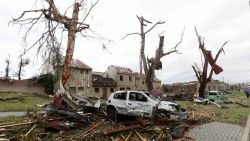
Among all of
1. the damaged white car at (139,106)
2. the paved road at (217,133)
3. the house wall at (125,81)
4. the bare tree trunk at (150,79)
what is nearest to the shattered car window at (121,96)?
the damaged white car at (139,106)

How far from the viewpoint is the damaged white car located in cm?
1842

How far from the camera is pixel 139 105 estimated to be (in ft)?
62.4

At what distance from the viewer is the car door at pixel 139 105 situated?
18609 millimetres

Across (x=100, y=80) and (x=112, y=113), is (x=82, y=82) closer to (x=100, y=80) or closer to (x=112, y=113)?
(x=100, y=80)

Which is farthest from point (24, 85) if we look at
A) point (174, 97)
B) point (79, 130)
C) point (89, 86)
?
point (79, 130)

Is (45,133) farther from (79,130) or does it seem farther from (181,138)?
(181,138)

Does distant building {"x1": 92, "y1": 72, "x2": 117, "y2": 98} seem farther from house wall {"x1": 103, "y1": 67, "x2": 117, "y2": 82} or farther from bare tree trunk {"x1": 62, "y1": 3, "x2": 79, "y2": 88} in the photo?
bare tree trunk {"x1": 62, "y1": 3, "x2": 79, "y2": 88}

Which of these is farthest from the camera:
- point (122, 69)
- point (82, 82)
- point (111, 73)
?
point (122, 69)

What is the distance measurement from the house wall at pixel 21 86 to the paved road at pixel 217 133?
35153 millimetres

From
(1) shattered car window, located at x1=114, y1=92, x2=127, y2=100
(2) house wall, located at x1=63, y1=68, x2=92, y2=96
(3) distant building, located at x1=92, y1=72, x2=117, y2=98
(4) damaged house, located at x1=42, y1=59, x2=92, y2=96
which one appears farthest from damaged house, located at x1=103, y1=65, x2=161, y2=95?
(1) shattered car window, located at x1=114, y1=92, x2=127, y2=100

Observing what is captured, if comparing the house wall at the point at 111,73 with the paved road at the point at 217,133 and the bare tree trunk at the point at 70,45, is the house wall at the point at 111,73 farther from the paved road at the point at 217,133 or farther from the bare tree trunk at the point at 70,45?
the paved road at the point at 217,133

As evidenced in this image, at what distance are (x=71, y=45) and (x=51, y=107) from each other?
4.23 metres

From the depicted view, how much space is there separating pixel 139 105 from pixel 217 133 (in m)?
4.69

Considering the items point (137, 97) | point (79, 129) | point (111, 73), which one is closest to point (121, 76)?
point (111, 73)
